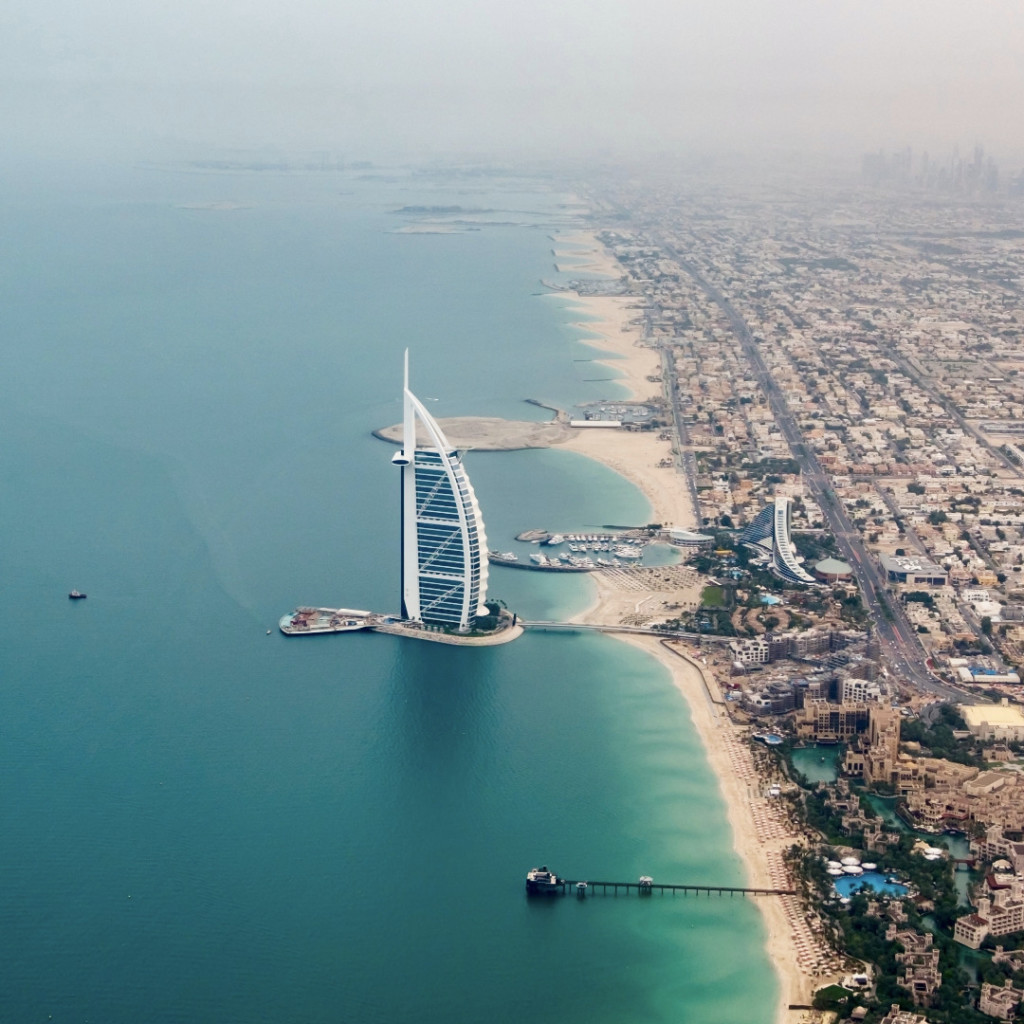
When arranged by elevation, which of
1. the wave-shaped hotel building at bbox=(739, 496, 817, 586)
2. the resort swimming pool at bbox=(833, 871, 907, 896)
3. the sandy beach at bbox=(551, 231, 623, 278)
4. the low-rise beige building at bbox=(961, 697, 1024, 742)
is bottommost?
the resort swimming pool at bbox=(833, 871, 907, 896)

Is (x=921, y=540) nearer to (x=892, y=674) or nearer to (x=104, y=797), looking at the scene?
(x=892, y=674)

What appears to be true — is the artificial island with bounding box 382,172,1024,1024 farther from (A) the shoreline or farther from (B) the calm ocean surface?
(B) the calm ocean surface

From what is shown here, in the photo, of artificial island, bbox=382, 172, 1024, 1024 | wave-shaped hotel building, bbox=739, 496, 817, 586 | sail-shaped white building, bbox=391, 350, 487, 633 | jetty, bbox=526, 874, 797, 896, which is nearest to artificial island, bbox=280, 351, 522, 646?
sail-shaped white building, bbox=391, 350, 487, 633

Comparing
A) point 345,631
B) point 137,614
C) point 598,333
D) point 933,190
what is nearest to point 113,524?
point 137,614

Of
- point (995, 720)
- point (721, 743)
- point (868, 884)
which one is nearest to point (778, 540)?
point (995, 720)

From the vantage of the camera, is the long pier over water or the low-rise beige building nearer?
the long pier over water

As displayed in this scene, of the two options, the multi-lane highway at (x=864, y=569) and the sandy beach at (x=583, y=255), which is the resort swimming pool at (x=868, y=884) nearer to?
the multi-lane highway at (x=864, y=569)
